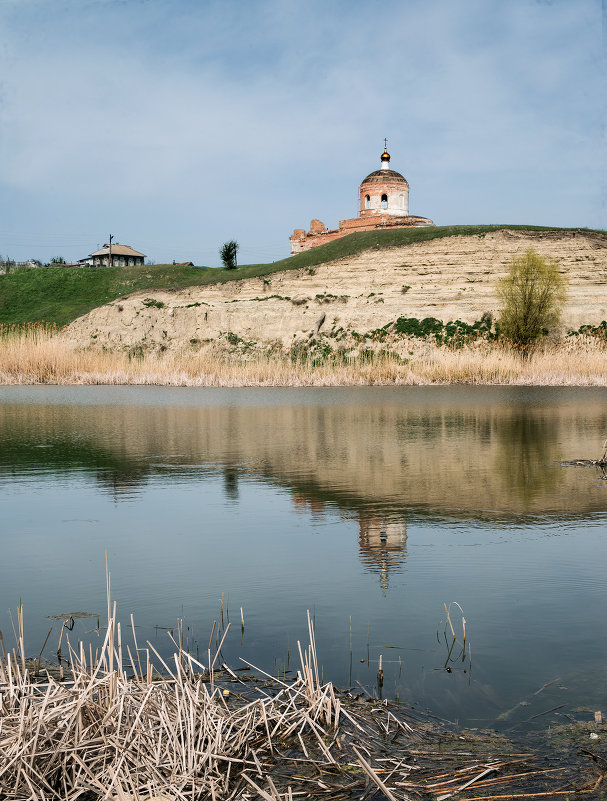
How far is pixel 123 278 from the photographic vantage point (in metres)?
70.9

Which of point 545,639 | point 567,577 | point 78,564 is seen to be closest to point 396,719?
point 545,639

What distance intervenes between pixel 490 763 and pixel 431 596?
1.87 m

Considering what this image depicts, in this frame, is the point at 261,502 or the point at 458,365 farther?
the point at 458,365

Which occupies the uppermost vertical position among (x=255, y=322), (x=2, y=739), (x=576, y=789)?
(x=255, y=322)

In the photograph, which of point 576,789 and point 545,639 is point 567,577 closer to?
point 545,639

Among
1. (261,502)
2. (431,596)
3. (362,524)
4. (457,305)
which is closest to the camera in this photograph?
(431,596)

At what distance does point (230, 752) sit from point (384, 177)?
68.8m

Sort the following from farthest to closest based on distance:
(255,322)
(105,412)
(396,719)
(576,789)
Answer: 1. (255,322)
2. (105,412)
3. (396,719)
4. (576,789)

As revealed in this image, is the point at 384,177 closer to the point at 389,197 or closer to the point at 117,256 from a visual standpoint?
the point at 389,197

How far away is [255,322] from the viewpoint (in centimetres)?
4578

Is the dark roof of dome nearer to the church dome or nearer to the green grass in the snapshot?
the church dome

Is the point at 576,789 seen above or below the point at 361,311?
below

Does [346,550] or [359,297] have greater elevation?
[359,297]

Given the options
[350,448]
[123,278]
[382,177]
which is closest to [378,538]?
[350,448]
